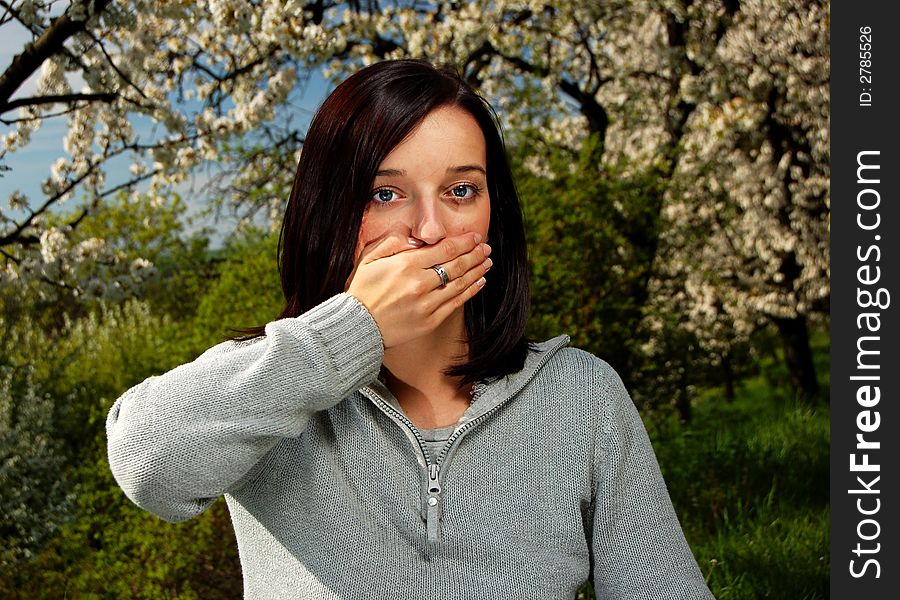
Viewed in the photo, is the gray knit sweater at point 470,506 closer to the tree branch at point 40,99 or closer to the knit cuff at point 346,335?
the knit cuff at point 346,335

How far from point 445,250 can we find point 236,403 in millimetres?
420

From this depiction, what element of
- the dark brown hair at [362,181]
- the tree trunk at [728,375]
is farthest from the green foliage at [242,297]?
the tree trunk at [728,375]

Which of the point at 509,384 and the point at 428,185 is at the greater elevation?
the point at 428,185

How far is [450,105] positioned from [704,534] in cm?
322

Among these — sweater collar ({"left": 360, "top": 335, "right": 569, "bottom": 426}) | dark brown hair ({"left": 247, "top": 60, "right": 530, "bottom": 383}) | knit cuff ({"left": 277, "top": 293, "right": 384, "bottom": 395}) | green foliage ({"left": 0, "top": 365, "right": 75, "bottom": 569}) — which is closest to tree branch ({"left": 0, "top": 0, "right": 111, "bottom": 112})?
green foliage ({"left": 0, "top": 365, "right": 75, "bottom": 569})

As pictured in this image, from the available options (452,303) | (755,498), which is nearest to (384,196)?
(452,303)

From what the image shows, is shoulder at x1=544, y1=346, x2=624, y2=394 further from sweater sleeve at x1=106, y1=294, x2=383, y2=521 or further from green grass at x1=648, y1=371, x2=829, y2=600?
green grass at x1=648, y1=371, x2=829, y2=600

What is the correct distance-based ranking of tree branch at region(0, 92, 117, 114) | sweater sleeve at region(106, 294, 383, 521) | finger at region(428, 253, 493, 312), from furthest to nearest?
tree branch at region(0, 92, 117, 114) → finger at region(428, 253, 493, 312) → sweater sleeve at region(106, 294, 383, 521)

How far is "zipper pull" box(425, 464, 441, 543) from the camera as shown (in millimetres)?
1509

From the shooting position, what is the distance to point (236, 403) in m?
1.28

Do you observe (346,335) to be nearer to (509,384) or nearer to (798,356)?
(509,384)

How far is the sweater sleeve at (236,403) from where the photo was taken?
128 cm

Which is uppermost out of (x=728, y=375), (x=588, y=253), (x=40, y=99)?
(x=40, y=99)

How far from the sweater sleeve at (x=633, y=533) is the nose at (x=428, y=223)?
0.47 m
